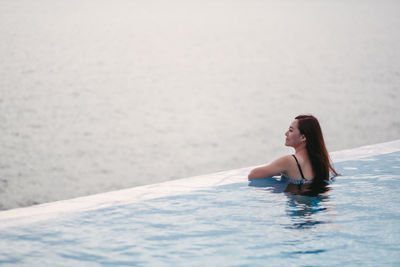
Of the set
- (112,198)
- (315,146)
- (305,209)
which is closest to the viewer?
(305,209)


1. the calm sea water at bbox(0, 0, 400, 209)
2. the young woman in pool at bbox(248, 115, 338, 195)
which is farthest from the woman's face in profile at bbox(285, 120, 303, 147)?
the calm sea water at bbox(0, 0, 400, 209)

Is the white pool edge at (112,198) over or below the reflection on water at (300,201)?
over

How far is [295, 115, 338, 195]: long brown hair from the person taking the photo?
16.5ft

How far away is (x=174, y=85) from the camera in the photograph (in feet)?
105

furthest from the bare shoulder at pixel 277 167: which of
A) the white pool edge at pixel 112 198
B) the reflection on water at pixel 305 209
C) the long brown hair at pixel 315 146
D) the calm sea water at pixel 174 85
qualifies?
the calm sea water at pixel 174 85

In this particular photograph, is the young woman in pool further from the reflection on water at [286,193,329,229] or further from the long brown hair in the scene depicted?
the reflection on water at [286,193,329,229]

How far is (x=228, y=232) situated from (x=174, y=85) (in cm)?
2844

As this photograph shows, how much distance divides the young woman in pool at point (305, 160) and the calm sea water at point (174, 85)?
26.5 ft

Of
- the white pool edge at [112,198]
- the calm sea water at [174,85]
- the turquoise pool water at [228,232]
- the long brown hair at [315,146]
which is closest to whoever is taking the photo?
the turquoise pool water at [228,232]

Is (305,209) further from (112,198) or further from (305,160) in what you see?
(112,198)

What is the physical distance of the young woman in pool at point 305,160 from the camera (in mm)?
5034

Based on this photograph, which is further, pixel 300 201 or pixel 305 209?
pixel 300 201

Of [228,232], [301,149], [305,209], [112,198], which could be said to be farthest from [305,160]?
[112,198]

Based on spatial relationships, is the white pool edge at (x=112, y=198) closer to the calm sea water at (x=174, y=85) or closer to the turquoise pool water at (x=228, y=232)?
the turquoise pool water at (x=228, y=232)
